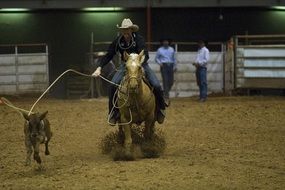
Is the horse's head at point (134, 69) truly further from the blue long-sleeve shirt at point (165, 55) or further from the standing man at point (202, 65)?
the blue long-sleeve shirt at point (165, 55)

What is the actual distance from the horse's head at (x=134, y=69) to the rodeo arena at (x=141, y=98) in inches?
0.9

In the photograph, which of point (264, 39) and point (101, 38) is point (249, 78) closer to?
point (264, 39)

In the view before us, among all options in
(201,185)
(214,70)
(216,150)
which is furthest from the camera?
(214,70)

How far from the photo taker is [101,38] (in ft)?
92.3

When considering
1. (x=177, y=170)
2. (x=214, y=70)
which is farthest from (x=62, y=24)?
(x=177, y=170)

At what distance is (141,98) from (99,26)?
1817cm

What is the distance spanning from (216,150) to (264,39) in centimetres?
1609

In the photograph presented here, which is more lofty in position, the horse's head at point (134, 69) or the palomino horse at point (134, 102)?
the horse's head at point (134, 69)

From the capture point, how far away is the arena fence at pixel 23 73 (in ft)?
83.9

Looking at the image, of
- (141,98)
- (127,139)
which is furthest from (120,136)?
(141,98)

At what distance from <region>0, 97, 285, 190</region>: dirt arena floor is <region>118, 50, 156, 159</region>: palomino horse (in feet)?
1.87

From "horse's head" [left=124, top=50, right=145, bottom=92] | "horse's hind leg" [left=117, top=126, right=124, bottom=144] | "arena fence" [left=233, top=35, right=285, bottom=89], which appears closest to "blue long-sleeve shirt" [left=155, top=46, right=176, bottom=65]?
"arena fence" [left=233, top=35, right=285, bottom=89]

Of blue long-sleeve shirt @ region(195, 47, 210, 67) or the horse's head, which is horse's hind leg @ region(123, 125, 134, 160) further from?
blue long-sleeve shirt @ region(195, 47, 210, 67)

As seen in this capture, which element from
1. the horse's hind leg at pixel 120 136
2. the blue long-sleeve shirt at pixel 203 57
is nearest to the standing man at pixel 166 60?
the blue long-sleeve shirt at pixel 203 57
